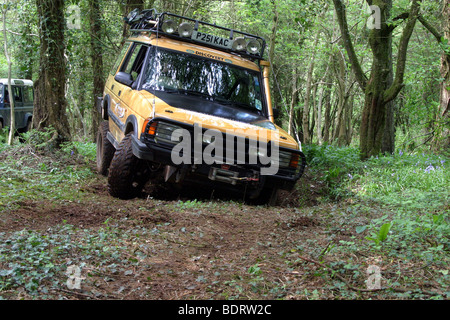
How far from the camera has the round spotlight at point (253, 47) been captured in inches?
302

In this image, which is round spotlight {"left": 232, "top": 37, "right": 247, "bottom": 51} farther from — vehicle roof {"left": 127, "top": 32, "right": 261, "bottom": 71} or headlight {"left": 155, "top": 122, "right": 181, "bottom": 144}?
headlight {"left": 155, "top": 122, "right": 181, "bottom": 144}

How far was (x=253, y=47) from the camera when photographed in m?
7.70

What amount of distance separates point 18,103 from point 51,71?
8490 millimetres

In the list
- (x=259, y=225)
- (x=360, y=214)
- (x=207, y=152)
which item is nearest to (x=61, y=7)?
(x=207, y=152)

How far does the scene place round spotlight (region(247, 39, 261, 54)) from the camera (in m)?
7.66

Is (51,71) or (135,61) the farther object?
(51,71)

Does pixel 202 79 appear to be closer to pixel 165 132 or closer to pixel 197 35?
pixel 197 35

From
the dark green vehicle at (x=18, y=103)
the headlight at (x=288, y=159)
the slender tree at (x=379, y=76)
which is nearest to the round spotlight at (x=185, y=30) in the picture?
the headlight at (x=288, y=159)

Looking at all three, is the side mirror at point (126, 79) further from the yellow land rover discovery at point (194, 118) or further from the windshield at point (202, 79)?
the windshield at point (202, 79)

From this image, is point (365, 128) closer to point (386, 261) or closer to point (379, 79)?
point (379, 79)

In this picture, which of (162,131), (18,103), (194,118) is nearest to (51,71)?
(162,131)

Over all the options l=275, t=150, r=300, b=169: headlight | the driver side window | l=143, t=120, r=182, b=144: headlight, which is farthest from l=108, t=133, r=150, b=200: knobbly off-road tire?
l=275, t=150, r=300, b=169: headlight

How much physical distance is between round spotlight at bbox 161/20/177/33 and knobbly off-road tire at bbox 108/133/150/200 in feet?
6.20

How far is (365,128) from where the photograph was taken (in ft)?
31.6
